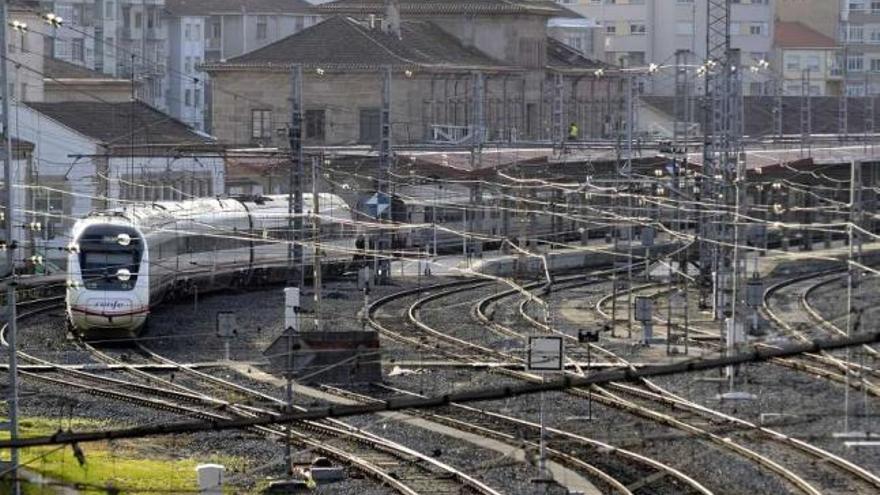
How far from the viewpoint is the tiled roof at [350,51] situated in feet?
185

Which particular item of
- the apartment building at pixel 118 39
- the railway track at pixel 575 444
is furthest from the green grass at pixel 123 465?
the apartment building at pixel 118 39

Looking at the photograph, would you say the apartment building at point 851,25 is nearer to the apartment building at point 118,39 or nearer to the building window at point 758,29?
the building window at point 758,29

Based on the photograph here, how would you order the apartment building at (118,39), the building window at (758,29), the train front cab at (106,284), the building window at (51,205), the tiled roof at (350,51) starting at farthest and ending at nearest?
1. the building window at (758,29)
2. the apartment building at (118,39)
3. the tiled roof at (350,51)
4. the building window at (51,205)
5. the train front cab at (106,284)

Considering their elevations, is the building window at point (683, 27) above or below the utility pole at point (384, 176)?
above

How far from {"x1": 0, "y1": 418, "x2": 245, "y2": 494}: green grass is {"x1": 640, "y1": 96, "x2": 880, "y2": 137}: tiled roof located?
4585cm

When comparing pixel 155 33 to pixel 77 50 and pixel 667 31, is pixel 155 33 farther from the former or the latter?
pixel 667 31

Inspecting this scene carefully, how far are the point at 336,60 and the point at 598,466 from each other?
131ft

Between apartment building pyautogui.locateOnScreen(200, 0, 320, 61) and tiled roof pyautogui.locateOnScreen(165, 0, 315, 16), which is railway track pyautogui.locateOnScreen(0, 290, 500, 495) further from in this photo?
apartment building pyautogui.locateOnScreen(200, 0, 320, 61)

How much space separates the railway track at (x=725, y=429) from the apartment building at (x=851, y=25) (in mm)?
66683

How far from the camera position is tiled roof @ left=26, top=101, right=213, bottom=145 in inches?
1732

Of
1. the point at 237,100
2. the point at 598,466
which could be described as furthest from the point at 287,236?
the point at 237,100

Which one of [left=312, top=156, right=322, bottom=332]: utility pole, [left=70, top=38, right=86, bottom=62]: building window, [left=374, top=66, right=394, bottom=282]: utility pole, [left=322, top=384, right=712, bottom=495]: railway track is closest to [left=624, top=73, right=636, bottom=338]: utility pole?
[left=374, top=66, right=394, bottom=282]: utility pole

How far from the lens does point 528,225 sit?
145 feet

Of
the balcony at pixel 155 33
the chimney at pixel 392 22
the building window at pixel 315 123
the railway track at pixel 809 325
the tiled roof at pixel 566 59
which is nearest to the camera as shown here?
the railway track at pixel 809 325
